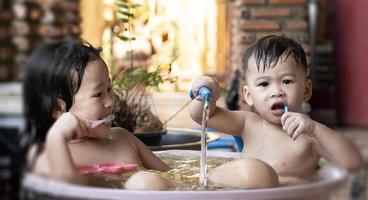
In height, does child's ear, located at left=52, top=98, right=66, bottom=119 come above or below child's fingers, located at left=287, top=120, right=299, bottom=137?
above

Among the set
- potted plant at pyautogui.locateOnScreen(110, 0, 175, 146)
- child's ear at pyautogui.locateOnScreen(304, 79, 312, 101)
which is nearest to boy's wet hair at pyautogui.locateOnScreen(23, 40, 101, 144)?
child's ear at pyautogui.locateOnScreen(304, 79, 312, 101)

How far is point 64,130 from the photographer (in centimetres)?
50

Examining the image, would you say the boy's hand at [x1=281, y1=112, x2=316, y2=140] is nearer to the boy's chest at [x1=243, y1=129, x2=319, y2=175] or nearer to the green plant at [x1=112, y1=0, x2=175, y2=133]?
the boy's chest at [x1=243, y1=129, x2=319, y2=175]

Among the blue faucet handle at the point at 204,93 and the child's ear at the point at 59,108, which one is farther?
the blue faucet handle at the point at 204,93

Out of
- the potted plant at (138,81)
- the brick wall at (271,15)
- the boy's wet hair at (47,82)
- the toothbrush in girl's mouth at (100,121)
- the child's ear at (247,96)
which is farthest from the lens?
the brick wall at (271,15)

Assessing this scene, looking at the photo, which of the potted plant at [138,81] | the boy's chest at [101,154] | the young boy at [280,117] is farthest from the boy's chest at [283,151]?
the potted plant at [138,81]

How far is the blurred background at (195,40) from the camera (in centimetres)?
54

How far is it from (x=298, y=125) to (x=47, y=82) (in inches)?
8.3

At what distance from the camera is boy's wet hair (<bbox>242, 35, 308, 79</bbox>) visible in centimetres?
62

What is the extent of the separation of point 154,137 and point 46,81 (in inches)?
18.9

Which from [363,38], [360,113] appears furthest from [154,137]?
[363,38]

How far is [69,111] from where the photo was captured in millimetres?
514

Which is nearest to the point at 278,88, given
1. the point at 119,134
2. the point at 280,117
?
the point at 280,117

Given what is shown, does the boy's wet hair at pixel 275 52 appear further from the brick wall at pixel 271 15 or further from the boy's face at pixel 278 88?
the brick wall at pixel 271 15
